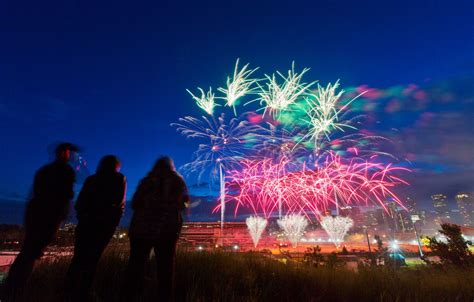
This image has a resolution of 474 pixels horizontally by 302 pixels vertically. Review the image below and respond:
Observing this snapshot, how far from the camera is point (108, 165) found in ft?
12.5

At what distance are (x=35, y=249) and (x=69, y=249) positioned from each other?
275cm

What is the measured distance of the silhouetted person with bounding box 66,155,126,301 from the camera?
3230 millimetres

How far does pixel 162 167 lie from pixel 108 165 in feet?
2.69

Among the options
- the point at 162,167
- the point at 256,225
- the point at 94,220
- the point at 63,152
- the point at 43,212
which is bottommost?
the point at 94,220

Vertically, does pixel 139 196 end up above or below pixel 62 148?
below

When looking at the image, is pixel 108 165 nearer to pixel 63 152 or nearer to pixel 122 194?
pixel 122 194

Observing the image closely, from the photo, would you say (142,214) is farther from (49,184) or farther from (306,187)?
(306,187)

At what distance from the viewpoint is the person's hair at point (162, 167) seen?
3.76 m

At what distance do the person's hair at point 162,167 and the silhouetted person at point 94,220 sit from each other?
496 millimetres

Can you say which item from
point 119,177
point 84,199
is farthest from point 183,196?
point 84,199

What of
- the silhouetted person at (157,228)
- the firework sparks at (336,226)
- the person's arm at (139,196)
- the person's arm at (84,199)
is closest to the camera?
the silhouetted person at (157,228)

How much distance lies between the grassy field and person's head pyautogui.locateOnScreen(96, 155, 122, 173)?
1690mm

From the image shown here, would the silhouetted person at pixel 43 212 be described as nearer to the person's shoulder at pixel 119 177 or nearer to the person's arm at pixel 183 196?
the person's shoulder at pixel 119 177

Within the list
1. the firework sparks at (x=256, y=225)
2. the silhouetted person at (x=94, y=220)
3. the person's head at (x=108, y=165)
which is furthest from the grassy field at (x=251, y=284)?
the firework sparks at (x=256, y=225)
